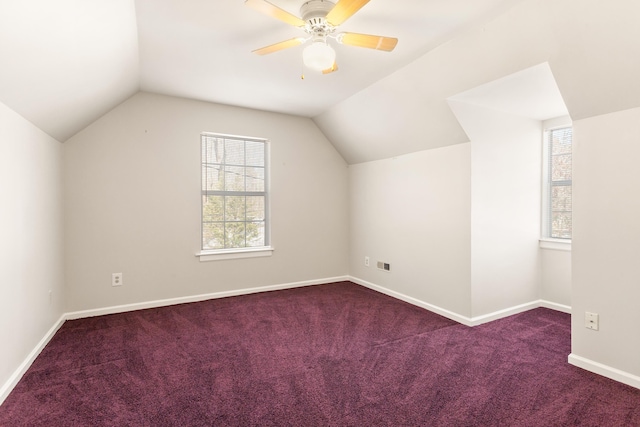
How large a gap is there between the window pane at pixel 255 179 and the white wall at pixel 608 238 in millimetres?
3336

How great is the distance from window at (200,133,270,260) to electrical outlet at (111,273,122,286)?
0.90 m

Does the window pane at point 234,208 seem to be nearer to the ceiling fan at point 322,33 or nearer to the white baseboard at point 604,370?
the ceiling fan at point 322,33

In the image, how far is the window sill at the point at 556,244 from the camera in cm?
348

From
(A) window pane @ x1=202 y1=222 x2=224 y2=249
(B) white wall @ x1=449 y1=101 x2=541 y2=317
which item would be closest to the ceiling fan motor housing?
(B) white wall @ x1=449 y1=101 x2=541 y2=317

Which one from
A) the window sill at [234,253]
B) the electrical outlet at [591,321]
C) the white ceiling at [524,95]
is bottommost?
the electrical outlet at [591,321]

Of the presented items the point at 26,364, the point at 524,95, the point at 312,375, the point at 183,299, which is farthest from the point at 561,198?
the point at 26,364

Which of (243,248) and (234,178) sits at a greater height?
(234,178)

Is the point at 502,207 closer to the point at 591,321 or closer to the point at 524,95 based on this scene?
the point at 524,95

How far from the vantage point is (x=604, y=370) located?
2229mm

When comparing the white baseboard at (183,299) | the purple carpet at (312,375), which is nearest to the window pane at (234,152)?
the white baseboard at (183,299)

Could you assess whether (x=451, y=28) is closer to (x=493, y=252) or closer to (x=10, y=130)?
(x=493, y=252)

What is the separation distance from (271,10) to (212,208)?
2804mm

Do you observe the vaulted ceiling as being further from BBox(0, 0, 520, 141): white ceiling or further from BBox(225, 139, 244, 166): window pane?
BBox(225, 139, 244, 166): window pane

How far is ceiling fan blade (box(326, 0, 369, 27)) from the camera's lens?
5.50 ft
